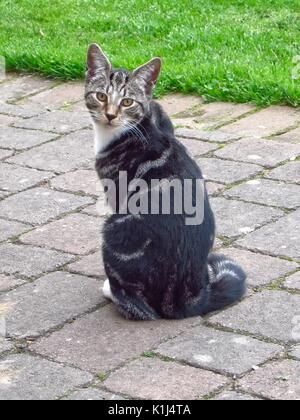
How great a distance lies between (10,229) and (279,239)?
62.9 inches

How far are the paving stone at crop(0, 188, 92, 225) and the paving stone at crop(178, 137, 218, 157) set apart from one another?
97 centimetres

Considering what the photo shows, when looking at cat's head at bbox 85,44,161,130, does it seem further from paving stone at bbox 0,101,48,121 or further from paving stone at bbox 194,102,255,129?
paving stone at bbox 0,101,48,121

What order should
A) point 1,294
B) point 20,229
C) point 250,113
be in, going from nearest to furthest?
point 1,294 < point 20,229 < point 250,113

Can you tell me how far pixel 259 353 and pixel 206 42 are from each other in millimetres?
4792

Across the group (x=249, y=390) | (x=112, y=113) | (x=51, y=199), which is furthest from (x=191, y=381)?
(x=51, y=199)

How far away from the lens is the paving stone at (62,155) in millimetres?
6973

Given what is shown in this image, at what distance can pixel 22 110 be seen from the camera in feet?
26.3

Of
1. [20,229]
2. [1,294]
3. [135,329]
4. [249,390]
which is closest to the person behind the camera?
[249,390]

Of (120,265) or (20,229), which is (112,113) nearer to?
(120,265)

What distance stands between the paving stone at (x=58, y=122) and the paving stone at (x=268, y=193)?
5.36 ft

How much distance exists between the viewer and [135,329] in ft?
16.2

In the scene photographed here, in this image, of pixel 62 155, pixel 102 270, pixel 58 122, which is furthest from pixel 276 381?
pixel 58 122

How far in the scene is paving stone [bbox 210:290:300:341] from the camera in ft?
15.9

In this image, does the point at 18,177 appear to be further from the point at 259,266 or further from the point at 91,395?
the point at 91,395
